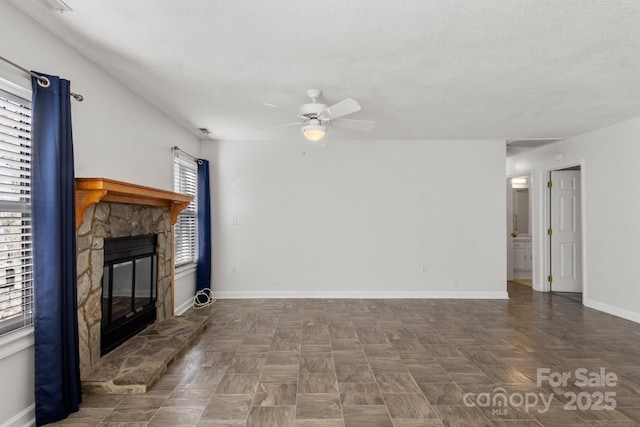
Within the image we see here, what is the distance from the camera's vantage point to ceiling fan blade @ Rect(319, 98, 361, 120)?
289cm

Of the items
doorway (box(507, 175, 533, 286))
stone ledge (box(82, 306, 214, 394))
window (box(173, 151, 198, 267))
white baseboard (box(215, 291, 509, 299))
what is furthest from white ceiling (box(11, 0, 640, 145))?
doorway (box(507, 175, 533, 286))

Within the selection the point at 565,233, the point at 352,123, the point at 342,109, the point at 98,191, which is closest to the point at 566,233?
the point at 565,233

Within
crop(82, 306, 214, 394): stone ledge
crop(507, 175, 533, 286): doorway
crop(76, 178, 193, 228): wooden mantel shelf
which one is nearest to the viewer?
crop(76, 178, 193, 228): wooden mantel shelf

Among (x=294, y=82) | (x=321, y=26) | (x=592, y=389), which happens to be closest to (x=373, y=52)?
(x=321, y=26)

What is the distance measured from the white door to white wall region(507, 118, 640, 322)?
29.4 inches

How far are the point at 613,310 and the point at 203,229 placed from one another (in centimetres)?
606

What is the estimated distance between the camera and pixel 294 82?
10.4ft

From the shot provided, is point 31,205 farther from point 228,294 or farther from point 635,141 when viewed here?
point 635,141

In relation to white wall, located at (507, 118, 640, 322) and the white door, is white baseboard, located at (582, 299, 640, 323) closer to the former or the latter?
white wall, located at (507, 118, 640, 322)

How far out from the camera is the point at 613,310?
15.1 feet

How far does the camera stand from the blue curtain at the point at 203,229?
5184 mm

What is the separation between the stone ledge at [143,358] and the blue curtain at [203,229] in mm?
1300

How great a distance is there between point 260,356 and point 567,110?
451 centimetres

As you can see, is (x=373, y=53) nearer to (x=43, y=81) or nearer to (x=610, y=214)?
(x=43, y=81)
